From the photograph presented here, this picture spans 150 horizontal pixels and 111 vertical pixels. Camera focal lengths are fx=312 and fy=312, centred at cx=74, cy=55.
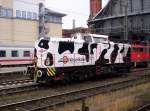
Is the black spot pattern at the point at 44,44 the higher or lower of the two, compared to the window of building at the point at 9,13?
lower

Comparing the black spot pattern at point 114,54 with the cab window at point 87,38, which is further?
the black spot pattern at point 114,54

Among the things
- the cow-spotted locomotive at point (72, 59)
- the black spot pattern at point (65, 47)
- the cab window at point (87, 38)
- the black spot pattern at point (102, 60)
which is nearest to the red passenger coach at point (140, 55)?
the cow-spotted locomotive at point (72, 59)

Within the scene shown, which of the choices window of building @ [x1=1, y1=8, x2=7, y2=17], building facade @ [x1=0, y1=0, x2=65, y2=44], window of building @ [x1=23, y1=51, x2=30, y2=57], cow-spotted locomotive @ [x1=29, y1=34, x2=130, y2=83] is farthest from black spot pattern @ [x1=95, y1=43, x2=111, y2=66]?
window of building @ [x1=1, y1=8, x2=7, y2=17]

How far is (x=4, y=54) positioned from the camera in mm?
33094

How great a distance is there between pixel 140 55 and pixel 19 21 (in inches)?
1185

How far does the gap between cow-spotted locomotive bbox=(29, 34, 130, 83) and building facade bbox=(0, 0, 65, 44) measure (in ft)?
110

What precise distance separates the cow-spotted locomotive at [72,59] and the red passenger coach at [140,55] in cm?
956

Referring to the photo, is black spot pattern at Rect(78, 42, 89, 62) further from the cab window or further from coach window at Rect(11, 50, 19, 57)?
coach window at Rect(11, 50, 19, 57)

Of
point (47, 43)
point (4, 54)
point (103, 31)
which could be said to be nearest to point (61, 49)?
point (47, 43)

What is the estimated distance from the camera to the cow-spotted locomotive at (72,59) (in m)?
18.5

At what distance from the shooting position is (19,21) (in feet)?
192

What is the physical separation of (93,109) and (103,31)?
139 ft

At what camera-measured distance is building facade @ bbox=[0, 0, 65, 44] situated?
5591 centimetres

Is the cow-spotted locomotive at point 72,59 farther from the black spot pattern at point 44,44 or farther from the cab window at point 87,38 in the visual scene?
the cab window at point 87,38
